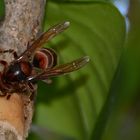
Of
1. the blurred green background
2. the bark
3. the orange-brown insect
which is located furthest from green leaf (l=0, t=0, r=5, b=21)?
the blurred green background

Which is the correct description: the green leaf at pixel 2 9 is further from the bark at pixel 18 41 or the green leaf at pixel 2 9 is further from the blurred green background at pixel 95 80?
the blurred green background at pixel 95 80

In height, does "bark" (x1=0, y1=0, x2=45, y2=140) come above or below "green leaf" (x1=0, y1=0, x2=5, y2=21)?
below

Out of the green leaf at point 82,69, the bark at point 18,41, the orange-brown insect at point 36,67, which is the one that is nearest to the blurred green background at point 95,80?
the green leaf at point 82,69

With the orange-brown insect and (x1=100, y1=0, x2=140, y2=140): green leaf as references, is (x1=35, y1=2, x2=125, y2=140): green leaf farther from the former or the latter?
the orange-brown insect

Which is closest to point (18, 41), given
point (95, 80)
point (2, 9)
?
point (2, 9)

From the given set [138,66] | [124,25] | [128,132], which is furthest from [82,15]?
[128,132]
